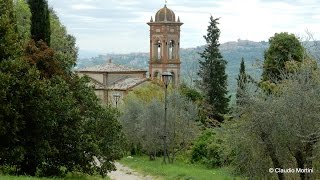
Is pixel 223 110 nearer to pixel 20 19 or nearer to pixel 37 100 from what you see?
pixel 20 19

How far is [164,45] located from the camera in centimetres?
7150

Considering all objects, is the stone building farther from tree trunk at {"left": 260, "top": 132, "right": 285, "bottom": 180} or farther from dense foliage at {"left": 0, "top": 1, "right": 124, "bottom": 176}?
tree trunk at {"left": 260, "top": 132, "right": 285, "bottom": 180}

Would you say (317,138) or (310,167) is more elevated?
(317,138)

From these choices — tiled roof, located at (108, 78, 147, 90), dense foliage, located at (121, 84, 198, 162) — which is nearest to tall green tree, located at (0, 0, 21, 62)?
dense foliage, located at (121, 84, 198, 162)

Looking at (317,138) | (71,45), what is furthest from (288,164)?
(71,45)

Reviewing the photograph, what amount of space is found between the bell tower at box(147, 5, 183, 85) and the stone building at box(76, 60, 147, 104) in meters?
2.65

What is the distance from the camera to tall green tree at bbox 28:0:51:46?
25.1 meters

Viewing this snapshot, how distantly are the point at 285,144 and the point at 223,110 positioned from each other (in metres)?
37.5

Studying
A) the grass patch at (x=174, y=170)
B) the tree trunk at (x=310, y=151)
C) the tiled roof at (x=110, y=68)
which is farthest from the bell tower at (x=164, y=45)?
the tree trunk at (x=310, y=151)

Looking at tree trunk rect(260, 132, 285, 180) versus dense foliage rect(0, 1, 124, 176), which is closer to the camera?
tree trunk rect(260, 132, 285, 180)

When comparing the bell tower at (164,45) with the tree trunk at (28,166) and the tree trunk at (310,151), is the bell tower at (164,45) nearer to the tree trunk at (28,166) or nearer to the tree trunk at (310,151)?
the tree trunk at (28,166)

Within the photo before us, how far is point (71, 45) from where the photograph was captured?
196ft

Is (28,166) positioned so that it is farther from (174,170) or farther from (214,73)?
(214,73)

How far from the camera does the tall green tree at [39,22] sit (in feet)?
82.3
